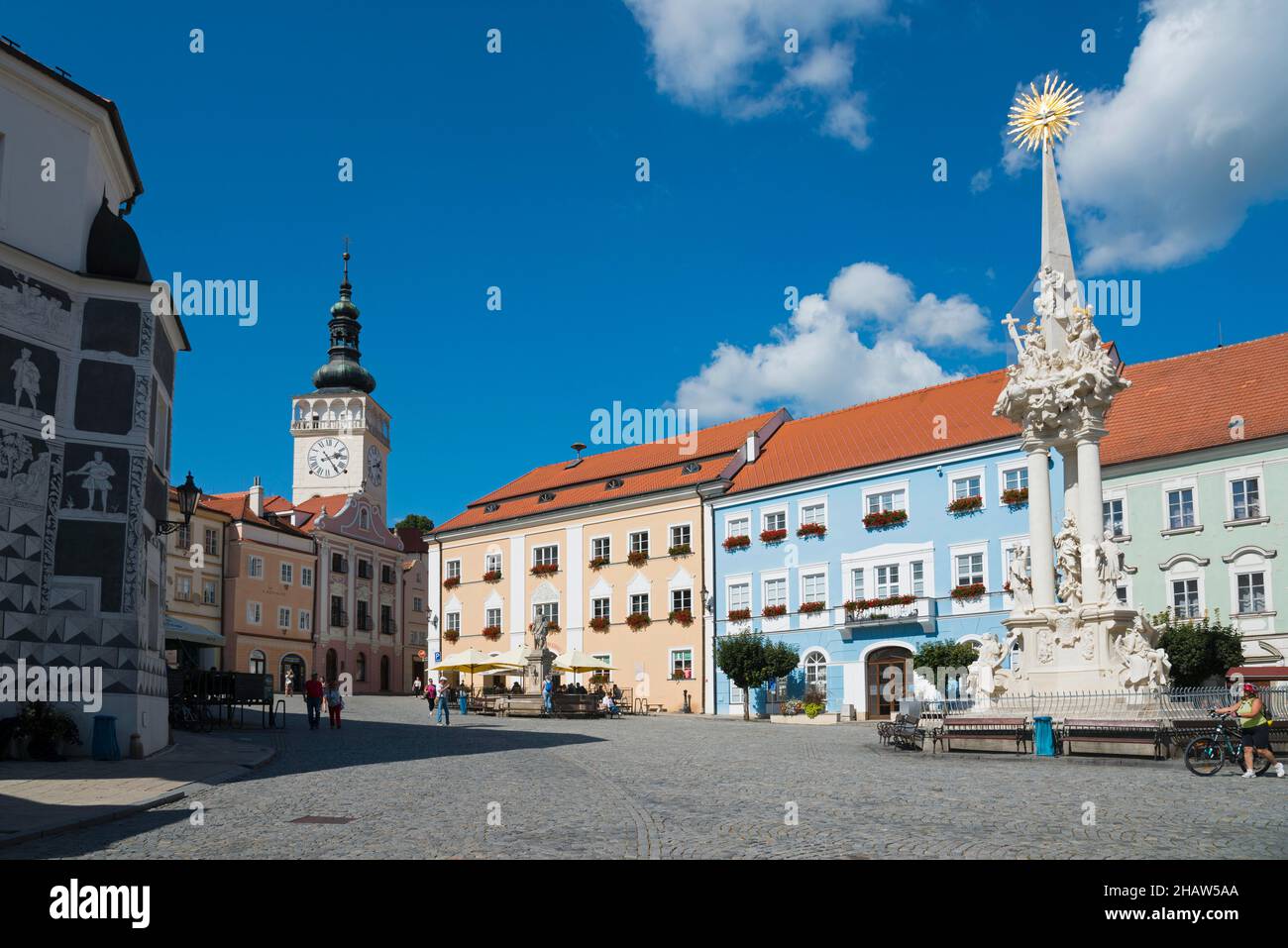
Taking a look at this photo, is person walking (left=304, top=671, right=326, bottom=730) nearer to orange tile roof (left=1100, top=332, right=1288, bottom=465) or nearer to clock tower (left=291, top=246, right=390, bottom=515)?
orange tile roof (left=1100, top=332, right=1288, bottom=465)

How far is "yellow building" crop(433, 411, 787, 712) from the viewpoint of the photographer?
160ft

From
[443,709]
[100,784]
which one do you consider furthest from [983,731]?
[443,709]

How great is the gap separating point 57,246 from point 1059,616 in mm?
20605

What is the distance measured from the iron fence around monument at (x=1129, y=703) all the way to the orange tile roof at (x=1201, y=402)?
16428 mm

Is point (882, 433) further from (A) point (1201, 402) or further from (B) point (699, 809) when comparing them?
(B) point (699, 809)

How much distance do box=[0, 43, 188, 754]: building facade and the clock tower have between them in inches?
2427

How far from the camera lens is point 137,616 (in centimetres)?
2022

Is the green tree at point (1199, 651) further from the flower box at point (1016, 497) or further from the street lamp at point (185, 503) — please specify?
the street lamp at point (185, 503)

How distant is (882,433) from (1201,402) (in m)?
11.7

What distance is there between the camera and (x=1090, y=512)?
23.9m

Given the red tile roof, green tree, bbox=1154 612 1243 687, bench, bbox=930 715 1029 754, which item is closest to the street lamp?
bench, bbox=930 715 1029 754

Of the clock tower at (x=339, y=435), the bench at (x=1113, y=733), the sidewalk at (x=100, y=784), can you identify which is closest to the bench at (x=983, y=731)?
the bench at (x=1113, y=733)

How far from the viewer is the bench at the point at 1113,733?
1934cm
